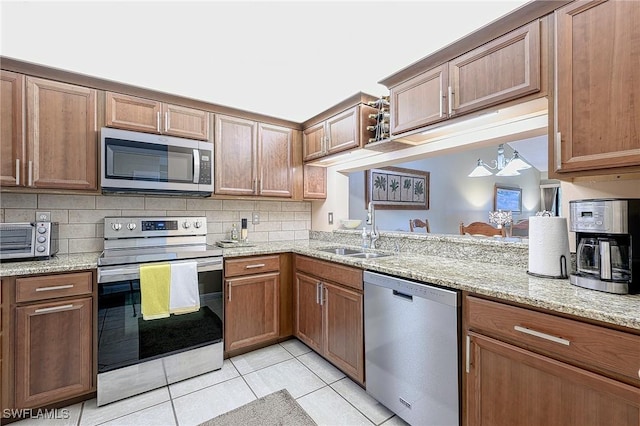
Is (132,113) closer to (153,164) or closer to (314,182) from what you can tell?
(153,164)

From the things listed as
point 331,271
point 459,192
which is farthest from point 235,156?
point 459,192

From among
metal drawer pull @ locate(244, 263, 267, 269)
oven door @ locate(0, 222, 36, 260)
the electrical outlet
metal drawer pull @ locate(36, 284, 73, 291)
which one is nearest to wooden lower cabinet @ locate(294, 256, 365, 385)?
metal drawer pull @ locate(244, 263, 267, 269)

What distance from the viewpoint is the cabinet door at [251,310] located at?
7.64 feet

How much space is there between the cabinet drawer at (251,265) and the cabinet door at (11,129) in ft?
4.82

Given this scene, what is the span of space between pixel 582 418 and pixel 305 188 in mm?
2654

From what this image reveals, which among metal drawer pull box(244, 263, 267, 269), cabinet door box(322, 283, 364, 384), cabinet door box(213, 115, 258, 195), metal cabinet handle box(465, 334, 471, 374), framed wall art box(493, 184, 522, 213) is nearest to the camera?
metal cabinet handle box(465, 334, 471, 374)

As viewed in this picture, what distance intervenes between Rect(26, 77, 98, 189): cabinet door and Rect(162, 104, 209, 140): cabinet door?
1.60 feet

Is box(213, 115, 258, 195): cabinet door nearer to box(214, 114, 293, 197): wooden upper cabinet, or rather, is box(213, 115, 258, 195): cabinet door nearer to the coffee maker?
box(214, 114, 293, 197): wooden upper cabinet

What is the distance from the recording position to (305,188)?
3205mm

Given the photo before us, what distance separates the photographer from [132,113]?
2.24 meters

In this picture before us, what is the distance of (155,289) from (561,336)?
2.19m

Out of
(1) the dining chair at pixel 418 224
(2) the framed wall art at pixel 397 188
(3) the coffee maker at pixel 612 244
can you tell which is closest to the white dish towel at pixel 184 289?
(3) the coffee maker at pixel 612 244

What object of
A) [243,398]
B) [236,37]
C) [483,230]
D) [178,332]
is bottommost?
[243,398]

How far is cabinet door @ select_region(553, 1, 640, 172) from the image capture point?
112 cm
